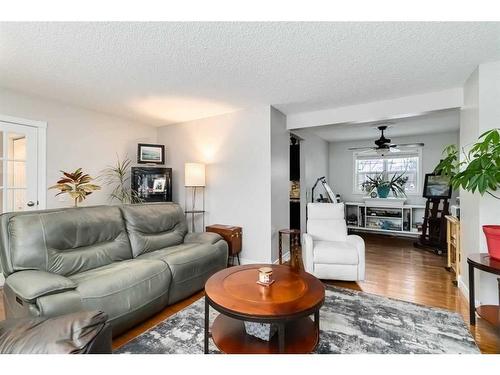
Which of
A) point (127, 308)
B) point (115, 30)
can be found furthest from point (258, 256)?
point (115, 30)

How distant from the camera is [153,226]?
289 cm

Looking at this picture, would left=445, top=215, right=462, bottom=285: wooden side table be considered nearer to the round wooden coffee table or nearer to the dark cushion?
the round wooden coffee table

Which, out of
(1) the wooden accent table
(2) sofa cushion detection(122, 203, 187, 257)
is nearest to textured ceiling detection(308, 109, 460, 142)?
(1) the wooden accent table

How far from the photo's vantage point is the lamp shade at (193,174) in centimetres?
366

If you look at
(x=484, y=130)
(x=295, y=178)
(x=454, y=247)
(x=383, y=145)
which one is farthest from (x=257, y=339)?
(x=383, y=145)

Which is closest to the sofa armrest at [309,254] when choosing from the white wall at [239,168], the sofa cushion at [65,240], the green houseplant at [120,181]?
the white wall at [239,168]

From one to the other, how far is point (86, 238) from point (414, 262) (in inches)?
167

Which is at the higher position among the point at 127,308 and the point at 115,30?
the point at 115,30

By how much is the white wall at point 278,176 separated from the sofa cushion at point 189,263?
94 cm

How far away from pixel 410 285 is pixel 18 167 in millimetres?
4923

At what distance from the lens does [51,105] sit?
10.7 ft

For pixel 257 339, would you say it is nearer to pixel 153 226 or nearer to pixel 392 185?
pixel 153 226

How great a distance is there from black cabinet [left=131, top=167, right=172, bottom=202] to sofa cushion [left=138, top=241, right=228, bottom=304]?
57.6 inches
